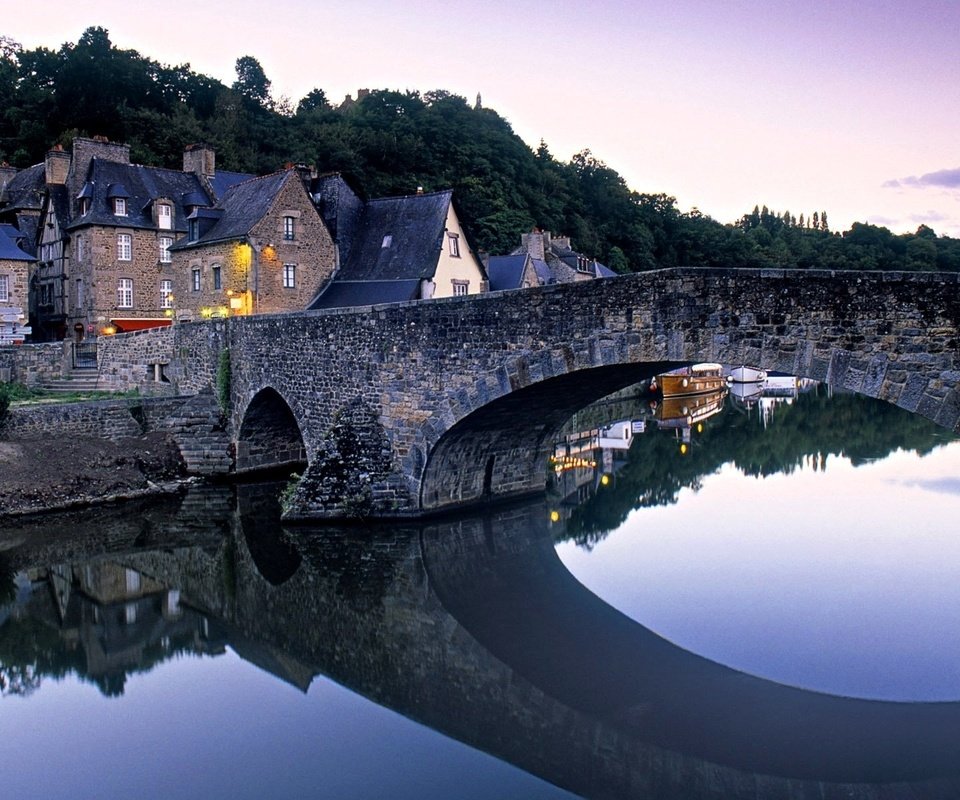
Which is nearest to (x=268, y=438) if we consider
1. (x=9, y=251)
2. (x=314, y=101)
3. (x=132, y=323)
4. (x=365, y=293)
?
(x=365, y=293)

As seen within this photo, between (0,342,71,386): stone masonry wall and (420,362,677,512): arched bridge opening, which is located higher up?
(0,342,71,386): stone masonry wall

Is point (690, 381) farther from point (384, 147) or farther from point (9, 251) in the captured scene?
point (9, 251)

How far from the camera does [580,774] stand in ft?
25.2

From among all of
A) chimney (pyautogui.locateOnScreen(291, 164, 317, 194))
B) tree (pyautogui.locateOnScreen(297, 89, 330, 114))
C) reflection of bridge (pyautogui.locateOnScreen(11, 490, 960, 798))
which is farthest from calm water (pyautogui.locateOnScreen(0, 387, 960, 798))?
tree (pyautogui.locateOnScreen(297, 89, 330, 114))

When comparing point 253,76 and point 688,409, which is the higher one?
point 253,76

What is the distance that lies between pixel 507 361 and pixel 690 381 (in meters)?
27.6

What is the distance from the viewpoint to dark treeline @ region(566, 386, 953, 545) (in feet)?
59.9

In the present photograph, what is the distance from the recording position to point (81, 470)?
675 inches

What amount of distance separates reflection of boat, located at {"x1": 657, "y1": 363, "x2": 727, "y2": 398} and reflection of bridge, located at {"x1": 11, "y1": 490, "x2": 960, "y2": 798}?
23846mm

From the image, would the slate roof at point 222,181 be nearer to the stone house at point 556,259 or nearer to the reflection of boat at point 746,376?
the stone house at point 556,259

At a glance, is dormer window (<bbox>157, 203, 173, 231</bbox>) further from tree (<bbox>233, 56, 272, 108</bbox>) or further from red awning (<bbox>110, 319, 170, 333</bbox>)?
tree (<bbox>233, 56, 272, 108</bbox>)

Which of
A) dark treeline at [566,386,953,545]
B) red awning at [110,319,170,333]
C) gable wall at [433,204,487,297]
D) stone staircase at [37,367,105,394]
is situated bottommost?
dark treeline at [566,386,953,545]

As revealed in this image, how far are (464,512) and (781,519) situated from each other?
5.92 meters

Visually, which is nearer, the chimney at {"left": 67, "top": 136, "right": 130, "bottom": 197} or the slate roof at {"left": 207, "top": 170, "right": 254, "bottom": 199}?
the chimney at {"left": 67, "top": 136, "right": 130, "bottom": 197}
